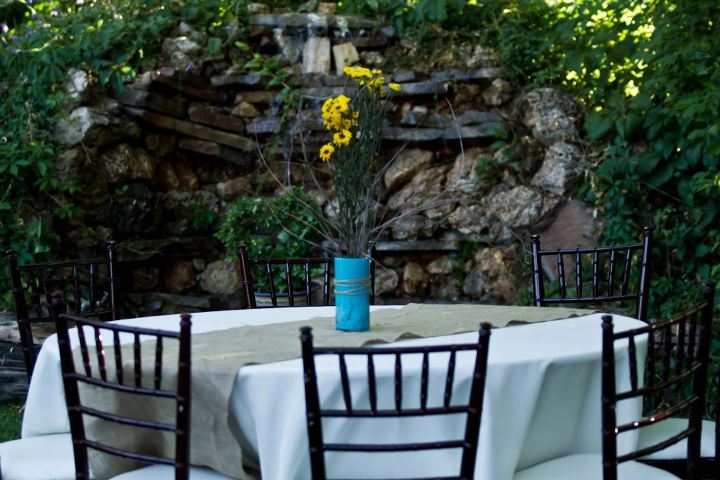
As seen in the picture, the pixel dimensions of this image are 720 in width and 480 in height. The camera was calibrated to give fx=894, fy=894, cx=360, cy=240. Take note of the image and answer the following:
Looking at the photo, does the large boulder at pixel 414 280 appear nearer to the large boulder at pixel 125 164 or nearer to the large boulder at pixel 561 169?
the large boulder at pixel 561 169

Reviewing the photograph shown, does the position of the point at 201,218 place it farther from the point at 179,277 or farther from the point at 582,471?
the point at 582,471

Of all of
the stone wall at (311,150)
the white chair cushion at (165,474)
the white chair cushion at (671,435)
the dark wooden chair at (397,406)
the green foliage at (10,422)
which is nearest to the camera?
the dark wooden chair at (397,406)

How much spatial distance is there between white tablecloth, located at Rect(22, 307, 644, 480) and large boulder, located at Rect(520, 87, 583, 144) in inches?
122

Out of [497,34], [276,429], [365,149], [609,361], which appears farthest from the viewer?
[497,34]

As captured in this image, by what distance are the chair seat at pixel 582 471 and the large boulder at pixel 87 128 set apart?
3735 mm

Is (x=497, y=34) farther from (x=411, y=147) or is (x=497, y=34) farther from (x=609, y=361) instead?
(x=609, y=361)

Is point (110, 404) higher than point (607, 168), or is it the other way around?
point (607, 168)

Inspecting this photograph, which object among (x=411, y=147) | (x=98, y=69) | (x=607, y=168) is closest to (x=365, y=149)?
(x=607, y=168)

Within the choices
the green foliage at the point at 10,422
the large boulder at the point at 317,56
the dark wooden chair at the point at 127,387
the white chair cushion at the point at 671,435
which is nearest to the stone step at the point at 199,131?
the large boulder at the point at 317,56

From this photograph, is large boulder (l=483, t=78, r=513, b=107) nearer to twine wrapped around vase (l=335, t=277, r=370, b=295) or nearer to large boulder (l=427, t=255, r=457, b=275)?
large boulder (l=427, t=255, r=457, b=275)

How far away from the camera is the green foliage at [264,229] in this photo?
522 cm

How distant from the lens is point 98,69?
5387mm

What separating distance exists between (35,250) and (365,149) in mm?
3099

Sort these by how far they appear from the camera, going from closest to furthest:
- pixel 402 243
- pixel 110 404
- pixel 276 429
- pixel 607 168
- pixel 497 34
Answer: pixel 276 429 < pixel 110 404 < pixel 607 168 < pixel 402 243 < pixel 497 34
